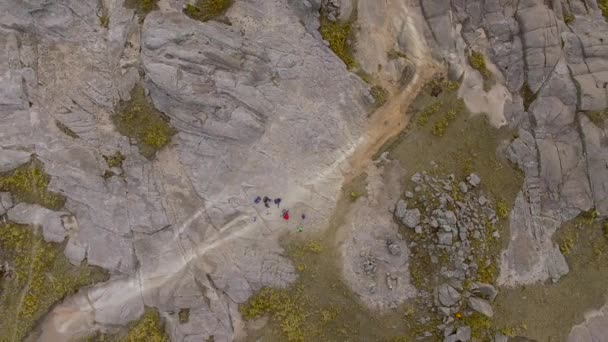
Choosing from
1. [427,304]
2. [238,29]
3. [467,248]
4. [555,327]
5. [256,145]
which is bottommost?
[555,327]

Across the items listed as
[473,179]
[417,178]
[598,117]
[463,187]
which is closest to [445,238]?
[463,187]

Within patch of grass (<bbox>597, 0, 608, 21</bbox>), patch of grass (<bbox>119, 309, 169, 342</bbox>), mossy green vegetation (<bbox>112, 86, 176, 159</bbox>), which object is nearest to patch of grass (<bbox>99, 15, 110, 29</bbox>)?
mossy green vegetation (<bbox>112, 86, 176, 159</bbox>)

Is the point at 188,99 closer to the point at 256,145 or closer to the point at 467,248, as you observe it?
the point at 256,145

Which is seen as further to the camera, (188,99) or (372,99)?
(372,99)

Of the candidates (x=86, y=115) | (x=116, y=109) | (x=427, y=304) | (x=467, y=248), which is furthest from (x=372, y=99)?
(x=86, y=115)

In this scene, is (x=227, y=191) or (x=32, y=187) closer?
(x=32, y=187)

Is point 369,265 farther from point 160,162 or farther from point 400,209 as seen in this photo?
point 160,162

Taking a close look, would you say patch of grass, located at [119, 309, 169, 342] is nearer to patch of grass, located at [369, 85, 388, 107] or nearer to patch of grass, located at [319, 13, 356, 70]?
patch of grass, located at [369, 85, 388, 107]
